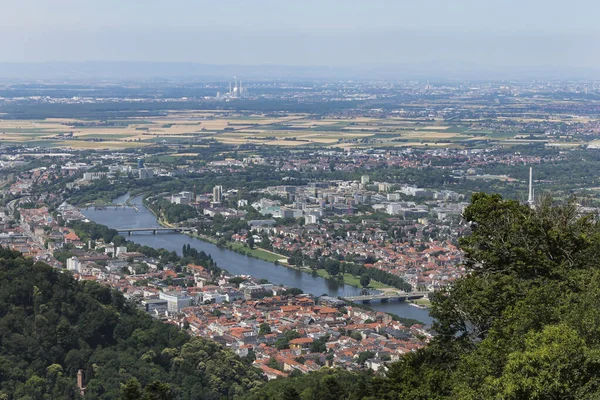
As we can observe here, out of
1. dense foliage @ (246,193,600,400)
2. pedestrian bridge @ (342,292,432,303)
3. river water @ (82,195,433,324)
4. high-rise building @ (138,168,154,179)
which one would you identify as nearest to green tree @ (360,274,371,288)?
river water @ (82,195,433,324)

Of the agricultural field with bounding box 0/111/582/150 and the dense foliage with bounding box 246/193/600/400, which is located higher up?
the dense foliage with bounding box 246/193/600/400

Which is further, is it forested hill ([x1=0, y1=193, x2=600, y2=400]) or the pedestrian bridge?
the pedestrian bridge

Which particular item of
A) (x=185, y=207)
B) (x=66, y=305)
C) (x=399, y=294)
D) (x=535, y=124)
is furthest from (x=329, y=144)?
(x=66, y=305)

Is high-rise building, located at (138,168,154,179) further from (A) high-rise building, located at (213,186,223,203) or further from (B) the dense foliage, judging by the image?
(B) the dense foliage

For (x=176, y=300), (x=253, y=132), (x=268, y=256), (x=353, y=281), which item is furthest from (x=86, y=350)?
(x=253, y=132)

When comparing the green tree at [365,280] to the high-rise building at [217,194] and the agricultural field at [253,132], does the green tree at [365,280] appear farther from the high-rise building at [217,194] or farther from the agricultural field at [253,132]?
the agricultural field at [253,132]

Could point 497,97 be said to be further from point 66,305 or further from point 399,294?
point 66,305
